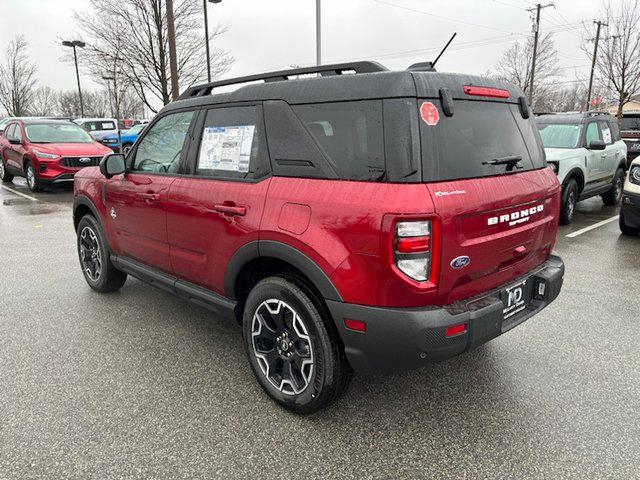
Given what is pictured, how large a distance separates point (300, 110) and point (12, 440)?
7.37 feet

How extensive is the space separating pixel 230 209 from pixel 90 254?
102 inches

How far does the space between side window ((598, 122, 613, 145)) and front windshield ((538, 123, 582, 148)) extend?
880 millimetres

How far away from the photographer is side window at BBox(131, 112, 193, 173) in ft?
11.2

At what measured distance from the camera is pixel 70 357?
3.36 m

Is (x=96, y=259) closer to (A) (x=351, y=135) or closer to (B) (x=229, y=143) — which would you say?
(B) (x=229, y=143)

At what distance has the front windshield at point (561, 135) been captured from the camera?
26.8ft

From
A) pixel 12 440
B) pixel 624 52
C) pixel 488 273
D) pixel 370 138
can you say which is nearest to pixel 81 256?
pixel 12 440

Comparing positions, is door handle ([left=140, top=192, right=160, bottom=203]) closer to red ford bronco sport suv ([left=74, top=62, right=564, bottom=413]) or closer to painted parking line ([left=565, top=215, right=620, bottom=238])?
red ford bronco sport suv ([left=74, top=62, right=564, bottom=413])

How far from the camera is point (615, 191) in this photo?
9695mm

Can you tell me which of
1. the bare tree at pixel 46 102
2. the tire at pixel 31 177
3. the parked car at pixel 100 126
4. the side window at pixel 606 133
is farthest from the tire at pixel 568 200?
the bare tree at pixel 46 102

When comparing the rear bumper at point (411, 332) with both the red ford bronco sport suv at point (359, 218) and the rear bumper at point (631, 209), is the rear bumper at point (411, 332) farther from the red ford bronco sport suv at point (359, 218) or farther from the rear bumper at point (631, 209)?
the rear bumper at point (631, 209)

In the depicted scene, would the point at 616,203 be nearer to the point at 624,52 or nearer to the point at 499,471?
the point at 499,471

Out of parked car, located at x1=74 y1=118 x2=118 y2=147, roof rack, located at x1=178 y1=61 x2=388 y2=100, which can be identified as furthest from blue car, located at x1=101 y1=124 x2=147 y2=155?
roof rack, located at x1=178 y1=61 x2=388 y2=100

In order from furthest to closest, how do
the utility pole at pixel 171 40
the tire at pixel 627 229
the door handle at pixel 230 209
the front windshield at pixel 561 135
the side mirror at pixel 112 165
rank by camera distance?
the utility pole at pixel 171 40 → the front windshield at pixel 561 135 → the tire at pixel 627 229 → the side mirror at pixel 112 165 → the door handle at pixel 230 209
